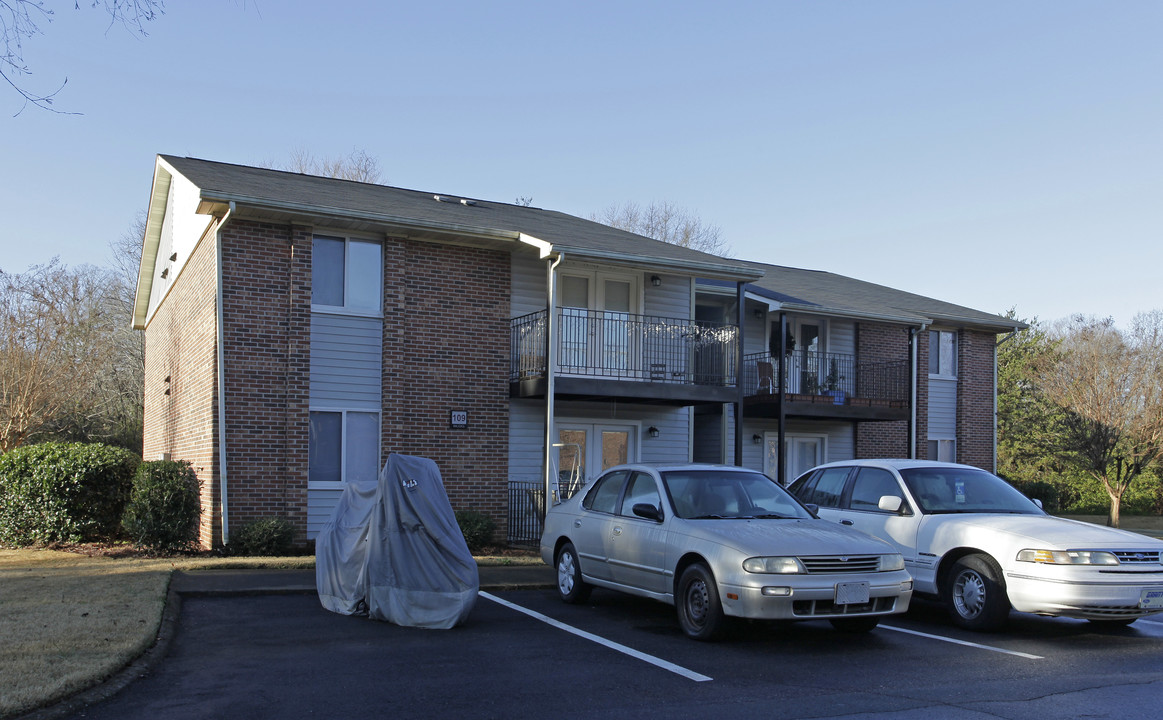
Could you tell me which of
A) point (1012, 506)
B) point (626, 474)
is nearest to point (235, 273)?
point (626, 474)

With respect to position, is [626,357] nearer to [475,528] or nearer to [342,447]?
[475,528]

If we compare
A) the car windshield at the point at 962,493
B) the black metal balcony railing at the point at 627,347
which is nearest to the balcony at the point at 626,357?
the black metal balcony railing at the point at 627,347

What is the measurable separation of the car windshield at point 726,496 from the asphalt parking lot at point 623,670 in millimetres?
1040

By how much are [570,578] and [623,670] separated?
10.6ft

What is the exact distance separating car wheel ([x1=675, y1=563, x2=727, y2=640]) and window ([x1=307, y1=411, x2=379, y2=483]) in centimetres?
790

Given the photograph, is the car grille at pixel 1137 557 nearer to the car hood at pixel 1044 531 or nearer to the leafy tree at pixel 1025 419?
the car hood at pixel 1044 531

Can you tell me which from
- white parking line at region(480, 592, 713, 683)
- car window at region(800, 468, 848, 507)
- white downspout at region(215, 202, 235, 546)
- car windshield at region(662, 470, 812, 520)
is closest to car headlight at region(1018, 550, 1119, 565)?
car windshield at region(662, 470, 812, 520)

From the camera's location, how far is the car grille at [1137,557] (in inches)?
324

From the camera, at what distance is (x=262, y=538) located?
13484mm

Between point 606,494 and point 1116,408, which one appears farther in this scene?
point 1116,408

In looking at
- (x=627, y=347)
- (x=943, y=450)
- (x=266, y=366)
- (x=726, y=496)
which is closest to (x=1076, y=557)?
(x=726, y=496)

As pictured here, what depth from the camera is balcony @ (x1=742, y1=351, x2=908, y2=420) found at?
19797 millimetres

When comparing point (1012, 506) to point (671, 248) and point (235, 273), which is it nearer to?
point (671, 248)

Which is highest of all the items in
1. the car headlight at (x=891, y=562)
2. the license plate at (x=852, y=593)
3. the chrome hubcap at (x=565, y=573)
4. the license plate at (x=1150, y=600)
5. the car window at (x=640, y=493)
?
the car window at (x=640, y=493)
